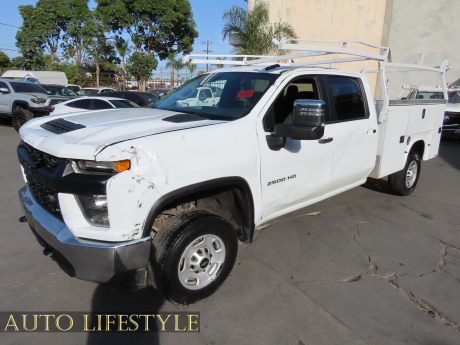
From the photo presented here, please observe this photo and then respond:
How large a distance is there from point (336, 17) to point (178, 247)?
20.9 meters

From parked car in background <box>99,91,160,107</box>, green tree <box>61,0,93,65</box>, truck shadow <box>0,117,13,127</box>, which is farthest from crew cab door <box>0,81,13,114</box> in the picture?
green tree <box>61,0,93,65</box>

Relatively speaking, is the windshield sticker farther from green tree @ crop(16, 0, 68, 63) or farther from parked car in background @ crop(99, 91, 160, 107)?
green tree @ crop(16, 0, 68, 63)

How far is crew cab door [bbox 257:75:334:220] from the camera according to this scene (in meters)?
3.04

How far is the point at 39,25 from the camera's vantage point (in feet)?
139

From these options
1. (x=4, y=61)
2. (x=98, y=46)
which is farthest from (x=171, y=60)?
(x=4, y=61)

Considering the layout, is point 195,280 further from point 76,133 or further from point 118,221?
point 76,133

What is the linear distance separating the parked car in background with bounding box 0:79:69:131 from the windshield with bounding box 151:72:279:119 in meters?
9.03

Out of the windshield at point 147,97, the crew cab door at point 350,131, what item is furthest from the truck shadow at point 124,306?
the windshield at point 147,97

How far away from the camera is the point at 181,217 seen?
264 centimetres

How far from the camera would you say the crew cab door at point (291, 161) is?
304 centimetres

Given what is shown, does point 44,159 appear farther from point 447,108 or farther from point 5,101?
point 447,108

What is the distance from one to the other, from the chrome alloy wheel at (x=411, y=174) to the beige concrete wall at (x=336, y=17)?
50.9ft

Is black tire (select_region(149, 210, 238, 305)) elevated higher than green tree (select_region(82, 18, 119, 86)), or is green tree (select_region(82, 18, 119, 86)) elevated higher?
green tree (select_region(82, 18, 119, 86))

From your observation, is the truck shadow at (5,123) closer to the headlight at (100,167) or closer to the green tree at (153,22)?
the headlight at (100,167)
